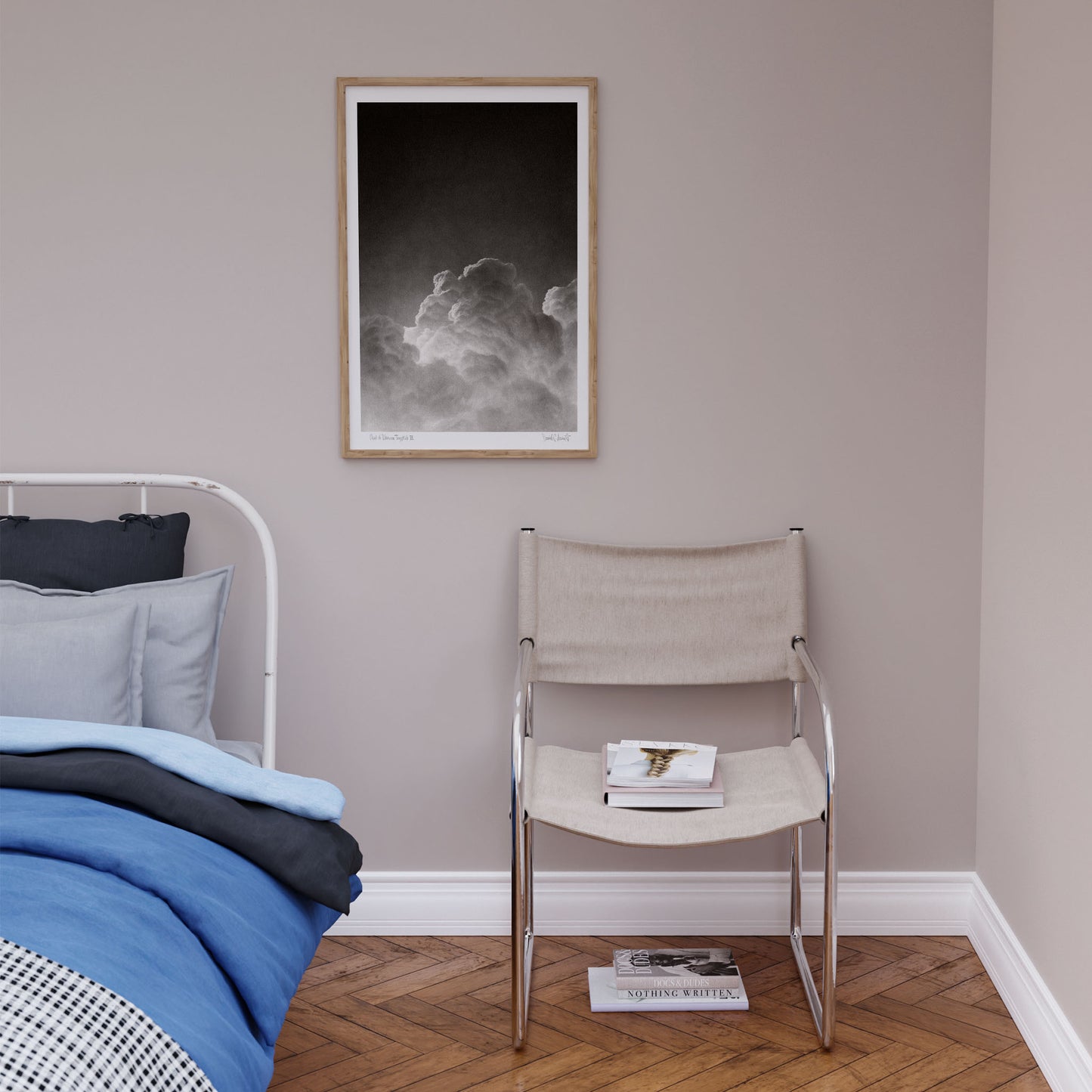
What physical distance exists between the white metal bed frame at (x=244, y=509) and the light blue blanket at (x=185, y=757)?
55 cm

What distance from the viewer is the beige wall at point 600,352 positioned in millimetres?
2311

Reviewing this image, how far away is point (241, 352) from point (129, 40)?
709 mm

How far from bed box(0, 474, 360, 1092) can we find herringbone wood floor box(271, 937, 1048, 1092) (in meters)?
0.37

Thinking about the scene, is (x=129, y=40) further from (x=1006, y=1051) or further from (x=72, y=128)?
(x=1006, y=1051)

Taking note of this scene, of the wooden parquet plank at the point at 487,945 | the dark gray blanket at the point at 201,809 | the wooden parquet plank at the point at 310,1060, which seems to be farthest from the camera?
the wooden parquet plank at the point at 487,945

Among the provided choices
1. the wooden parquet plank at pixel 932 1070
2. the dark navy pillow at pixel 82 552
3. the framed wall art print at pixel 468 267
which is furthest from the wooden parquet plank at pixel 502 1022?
the framed wall art print at pixel 468 267

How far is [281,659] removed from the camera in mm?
2424

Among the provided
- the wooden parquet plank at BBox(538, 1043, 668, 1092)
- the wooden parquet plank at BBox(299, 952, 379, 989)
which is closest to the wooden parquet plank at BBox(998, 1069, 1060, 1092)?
the wooden parquet plank at BBox(538, 1043, 668, 1092)

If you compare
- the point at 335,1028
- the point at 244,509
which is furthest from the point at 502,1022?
→ the point at 244,509

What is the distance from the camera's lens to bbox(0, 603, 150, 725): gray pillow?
1.87 metres

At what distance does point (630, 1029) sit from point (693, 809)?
438 mm

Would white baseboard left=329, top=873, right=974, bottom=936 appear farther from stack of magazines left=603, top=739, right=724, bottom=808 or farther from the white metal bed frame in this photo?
the white metal bed frame

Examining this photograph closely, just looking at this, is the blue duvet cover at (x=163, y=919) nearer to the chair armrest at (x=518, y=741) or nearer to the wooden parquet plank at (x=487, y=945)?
the chair armrest at (x=518, y=741)

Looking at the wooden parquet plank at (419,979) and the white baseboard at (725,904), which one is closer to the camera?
the wooden parquet plank at (419,979)
